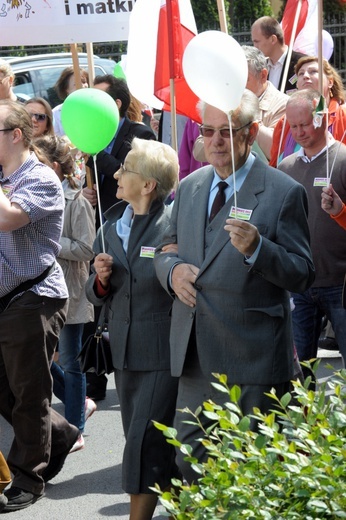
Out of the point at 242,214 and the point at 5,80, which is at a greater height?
the point at 242,214

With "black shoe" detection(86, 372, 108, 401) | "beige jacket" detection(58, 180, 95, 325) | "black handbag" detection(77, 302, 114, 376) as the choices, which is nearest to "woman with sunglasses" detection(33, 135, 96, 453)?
"beige jacket" detection(58, 180, 95, 325)

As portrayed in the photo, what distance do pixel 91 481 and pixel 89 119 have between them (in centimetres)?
204

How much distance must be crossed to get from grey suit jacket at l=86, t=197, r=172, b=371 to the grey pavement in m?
0.86

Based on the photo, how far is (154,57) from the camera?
713 centimetres

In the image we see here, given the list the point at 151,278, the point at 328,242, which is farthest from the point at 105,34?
the point at 151,278

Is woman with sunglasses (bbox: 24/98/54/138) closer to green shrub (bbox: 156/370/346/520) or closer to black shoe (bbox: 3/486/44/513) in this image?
black shoe (bbox: 3/486/44/513)

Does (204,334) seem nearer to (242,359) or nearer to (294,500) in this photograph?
(242,359)

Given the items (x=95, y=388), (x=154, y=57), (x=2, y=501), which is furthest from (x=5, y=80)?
(x=2, y=501)

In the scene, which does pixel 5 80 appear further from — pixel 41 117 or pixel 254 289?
pixel 254 289

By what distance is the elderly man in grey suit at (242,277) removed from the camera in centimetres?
401

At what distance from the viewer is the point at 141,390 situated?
4684 millimetres

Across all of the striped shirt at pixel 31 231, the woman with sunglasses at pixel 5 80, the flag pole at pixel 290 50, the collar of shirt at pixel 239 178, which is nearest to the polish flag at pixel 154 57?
the woman with sunglasses at pixel 5 80

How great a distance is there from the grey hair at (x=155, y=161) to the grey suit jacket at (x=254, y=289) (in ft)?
1.99

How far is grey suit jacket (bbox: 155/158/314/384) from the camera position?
4.00 metres
